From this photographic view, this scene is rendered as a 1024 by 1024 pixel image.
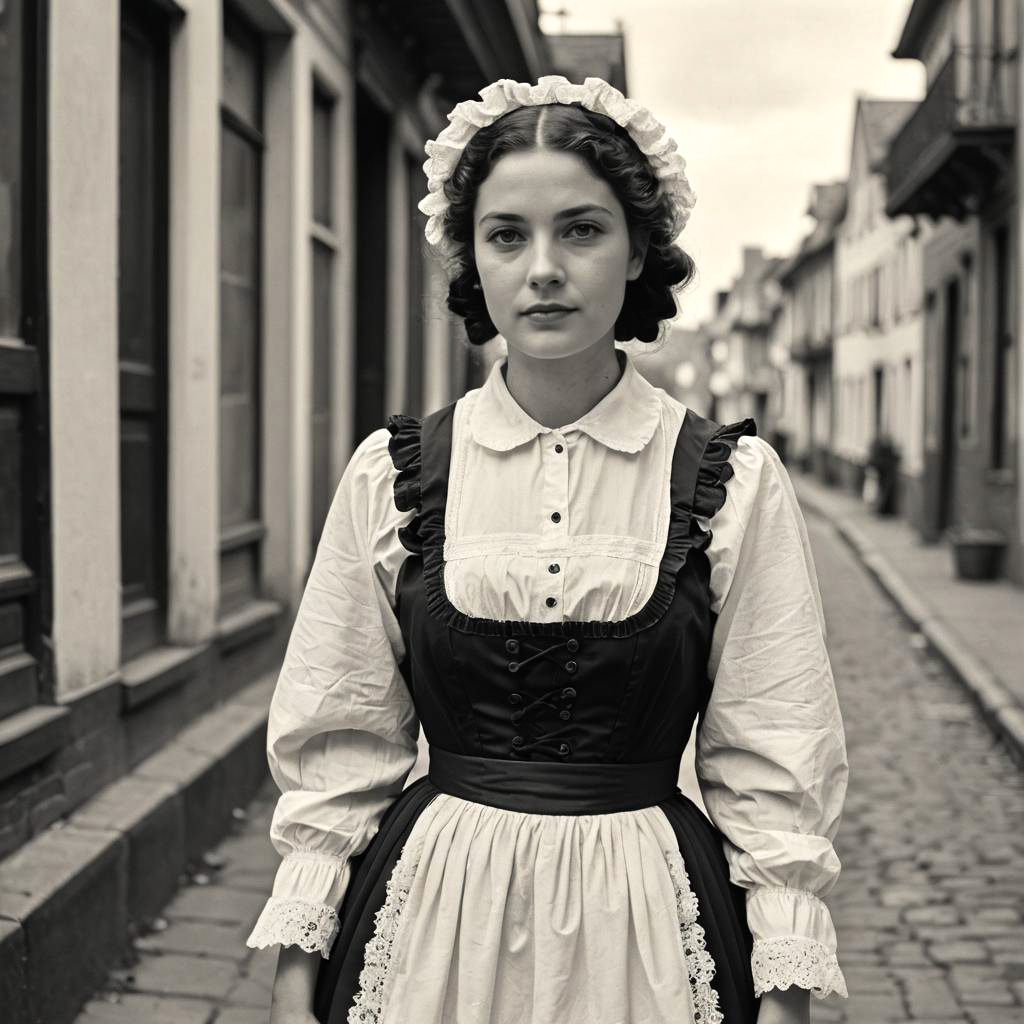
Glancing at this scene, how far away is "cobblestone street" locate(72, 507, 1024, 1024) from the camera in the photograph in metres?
4.22

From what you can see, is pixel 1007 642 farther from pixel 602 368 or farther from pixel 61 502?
pixel 602 368

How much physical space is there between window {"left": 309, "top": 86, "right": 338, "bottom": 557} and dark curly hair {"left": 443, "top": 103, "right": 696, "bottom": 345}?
656 centimetres

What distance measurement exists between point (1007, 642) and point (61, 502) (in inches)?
300

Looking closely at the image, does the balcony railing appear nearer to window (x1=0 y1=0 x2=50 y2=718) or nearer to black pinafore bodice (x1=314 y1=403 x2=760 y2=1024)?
window (x1=0 y1=0 x2=50 y2=718)

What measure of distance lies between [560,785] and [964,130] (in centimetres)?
1377

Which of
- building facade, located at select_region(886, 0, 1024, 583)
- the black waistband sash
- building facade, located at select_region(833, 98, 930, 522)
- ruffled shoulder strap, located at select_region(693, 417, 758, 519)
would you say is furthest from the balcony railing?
the black waistband sash

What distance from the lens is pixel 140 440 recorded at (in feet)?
18.4

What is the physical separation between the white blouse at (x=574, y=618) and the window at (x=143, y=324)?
11.3 feet

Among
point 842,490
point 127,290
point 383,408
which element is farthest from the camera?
point 842,490

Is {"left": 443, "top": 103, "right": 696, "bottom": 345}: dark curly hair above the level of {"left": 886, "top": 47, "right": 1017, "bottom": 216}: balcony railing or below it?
below

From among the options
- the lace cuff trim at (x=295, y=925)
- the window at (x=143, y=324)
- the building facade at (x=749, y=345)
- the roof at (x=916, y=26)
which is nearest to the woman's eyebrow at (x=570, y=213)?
the lace cuff trim at (x=295, y=925)

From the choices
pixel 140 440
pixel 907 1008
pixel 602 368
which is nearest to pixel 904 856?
pixel 907 1008

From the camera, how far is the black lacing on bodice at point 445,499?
6.52 feet

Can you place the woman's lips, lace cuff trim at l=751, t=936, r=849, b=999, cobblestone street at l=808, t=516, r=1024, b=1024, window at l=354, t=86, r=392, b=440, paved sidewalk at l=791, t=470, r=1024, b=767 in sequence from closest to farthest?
lace cuff trim at l=751, t=936, r=849, b=999 → the woman's lips → cobblestone street at l=808, t=516, r=1024, b=1024 → paved sidewalk at l=791, t=470, r=1024, b=767 → window at l=354, t=86, r=392, b=440
